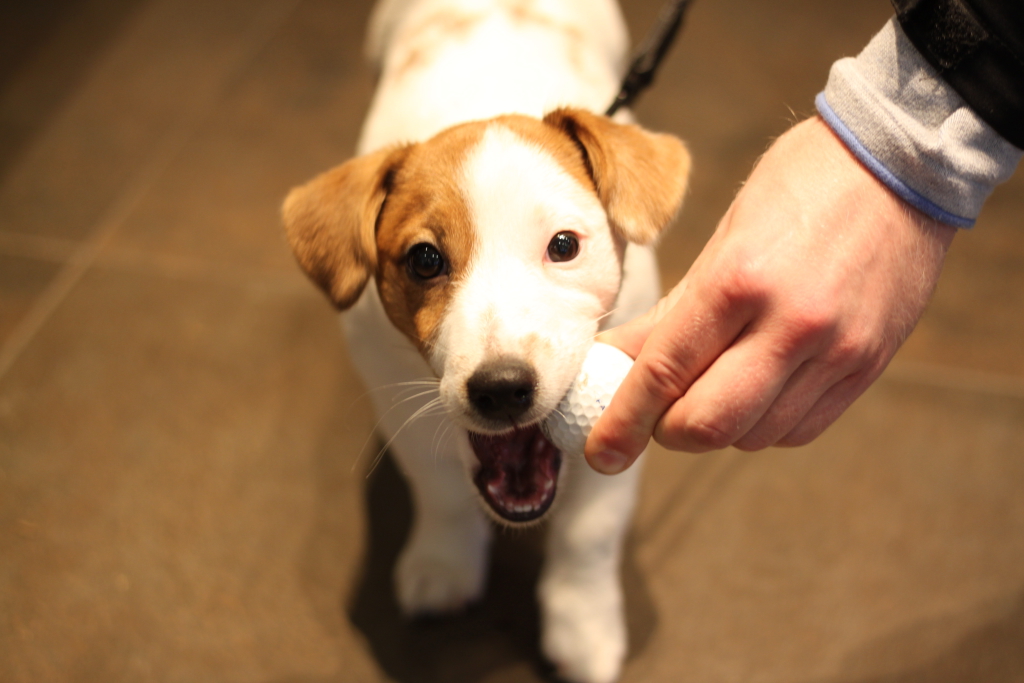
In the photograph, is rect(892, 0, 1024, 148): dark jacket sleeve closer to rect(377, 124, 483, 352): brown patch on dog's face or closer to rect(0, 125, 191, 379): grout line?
rect(377, 124, 483, 352): brown patch on dog's face

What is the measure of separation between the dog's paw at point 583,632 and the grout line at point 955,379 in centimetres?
97

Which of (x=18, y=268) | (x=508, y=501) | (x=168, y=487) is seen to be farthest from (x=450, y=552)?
(x=18, y=268)

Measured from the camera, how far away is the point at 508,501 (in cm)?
115

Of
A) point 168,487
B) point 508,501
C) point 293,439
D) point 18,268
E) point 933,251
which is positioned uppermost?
point 933,251

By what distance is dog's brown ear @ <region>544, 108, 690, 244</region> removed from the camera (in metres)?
1.13

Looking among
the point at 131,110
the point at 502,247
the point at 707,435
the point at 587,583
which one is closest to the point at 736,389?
the point at 707,435

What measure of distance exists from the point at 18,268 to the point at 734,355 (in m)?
2.28

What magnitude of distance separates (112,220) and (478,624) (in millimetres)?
1765

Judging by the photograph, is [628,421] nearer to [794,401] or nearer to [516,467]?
[794,401]

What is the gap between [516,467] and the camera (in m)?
1.18

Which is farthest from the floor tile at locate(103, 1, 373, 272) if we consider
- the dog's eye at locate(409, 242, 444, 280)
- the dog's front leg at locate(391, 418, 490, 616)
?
the dog's eye at locate(409, 242, 444, 280)

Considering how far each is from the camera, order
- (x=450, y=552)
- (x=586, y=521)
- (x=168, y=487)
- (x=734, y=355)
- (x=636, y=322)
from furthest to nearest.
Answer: (x=168, y=487)
(x=450, y=552)
(x=586, y=521)
(x=636, y=322)
(x=734, y=355)

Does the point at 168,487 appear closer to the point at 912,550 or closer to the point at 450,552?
the point at 450,552

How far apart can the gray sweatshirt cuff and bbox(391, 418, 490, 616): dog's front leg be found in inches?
36.9
